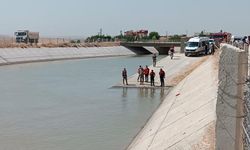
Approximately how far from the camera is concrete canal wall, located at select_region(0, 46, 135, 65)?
74488 millimetres

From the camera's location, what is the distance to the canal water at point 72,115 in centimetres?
1741

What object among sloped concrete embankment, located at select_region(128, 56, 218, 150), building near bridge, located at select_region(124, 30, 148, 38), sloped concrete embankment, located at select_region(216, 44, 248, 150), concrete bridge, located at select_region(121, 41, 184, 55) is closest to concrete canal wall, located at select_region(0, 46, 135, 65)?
concrete bridge, located at select_region(121, 41, 184, 55)

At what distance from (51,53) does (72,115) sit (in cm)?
6609

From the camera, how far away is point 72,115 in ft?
76.1

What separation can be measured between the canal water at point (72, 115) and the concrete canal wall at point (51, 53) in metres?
38.0

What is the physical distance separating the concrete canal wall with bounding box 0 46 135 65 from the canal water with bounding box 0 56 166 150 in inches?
1496

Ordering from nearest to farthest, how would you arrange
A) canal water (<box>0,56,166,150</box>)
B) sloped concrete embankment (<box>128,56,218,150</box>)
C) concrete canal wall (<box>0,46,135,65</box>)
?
sloped concrete embankment (<box>128,56,218,150</box>), canal water (<box>0,56,166,150</box>), concrete canal wall (<box>0,46,135,65</box>)

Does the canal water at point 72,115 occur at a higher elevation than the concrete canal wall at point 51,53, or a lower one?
lower

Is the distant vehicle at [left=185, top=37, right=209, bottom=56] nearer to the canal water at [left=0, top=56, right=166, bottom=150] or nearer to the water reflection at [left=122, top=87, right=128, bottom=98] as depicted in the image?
the canal water at [left=0, top=56, right=166, bottom=150]

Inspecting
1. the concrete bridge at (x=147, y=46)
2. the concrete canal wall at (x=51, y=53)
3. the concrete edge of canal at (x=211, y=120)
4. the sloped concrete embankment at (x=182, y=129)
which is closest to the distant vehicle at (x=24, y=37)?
the concrete canal wall at (x=51, y=53)

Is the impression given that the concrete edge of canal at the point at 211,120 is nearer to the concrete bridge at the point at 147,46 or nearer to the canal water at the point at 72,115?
the canal water at the point at 72,115

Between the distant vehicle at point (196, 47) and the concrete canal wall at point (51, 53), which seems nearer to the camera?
the distant vehicle at point (196, 47)

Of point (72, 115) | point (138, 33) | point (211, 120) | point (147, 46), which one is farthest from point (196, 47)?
point (138, 33)

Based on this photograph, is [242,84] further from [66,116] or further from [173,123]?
[66,116]
